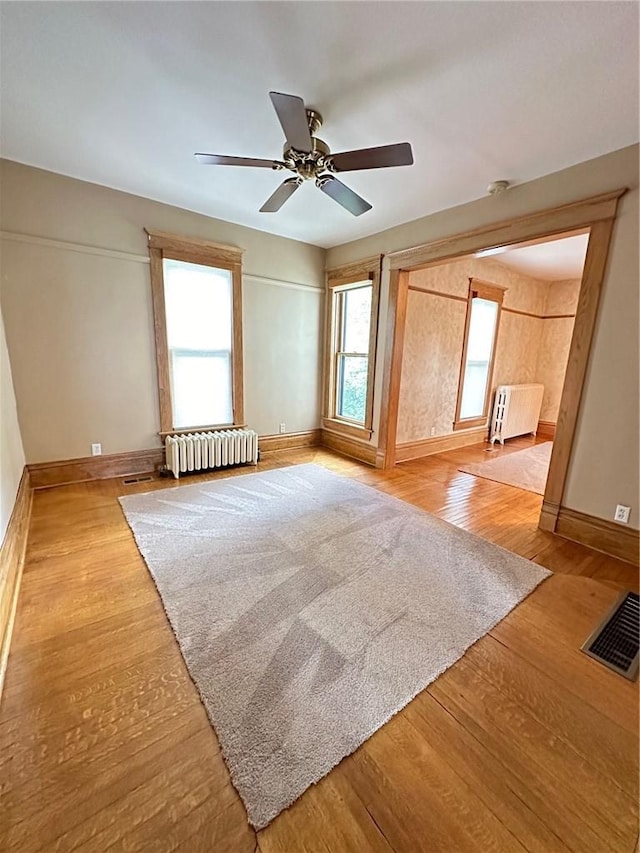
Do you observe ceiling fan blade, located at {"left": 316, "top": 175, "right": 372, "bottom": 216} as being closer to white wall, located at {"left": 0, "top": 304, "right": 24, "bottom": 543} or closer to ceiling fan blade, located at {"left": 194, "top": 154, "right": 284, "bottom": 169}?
ceiling fan blade, located at {"left": 194, "top": 154, "right": 284, "bottom": 169}

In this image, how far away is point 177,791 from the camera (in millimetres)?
1067

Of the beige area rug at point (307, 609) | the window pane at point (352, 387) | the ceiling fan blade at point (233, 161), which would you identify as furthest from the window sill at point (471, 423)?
the ceiling fan blade at point (233, 161)

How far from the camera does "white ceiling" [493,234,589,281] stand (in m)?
4.18

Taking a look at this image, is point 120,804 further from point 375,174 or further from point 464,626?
point 375,174

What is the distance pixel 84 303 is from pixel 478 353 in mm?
5068

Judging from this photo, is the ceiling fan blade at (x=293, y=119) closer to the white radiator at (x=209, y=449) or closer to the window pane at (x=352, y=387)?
the window pane at (x=352, y=387)

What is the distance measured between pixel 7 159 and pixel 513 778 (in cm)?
471

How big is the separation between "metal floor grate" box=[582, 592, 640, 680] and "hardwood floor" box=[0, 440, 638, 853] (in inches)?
2.3

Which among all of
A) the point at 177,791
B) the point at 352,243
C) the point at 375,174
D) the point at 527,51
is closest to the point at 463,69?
the point at 527,51

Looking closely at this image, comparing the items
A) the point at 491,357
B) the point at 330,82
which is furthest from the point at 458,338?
the point at 330,82

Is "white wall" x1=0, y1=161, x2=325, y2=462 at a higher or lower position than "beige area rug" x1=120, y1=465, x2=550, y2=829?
higher

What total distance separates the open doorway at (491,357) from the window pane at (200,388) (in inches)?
85.8

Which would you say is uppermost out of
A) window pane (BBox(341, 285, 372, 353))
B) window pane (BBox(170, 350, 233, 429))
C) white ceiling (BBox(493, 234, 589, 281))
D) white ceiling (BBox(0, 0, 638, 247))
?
white ceiling (BBox(493, 234, 589, 281))

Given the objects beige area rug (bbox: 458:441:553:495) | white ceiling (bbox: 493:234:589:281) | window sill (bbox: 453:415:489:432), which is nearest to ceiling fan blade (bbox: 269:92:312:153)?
white ceiling (bbox: 493:234:589:281)
